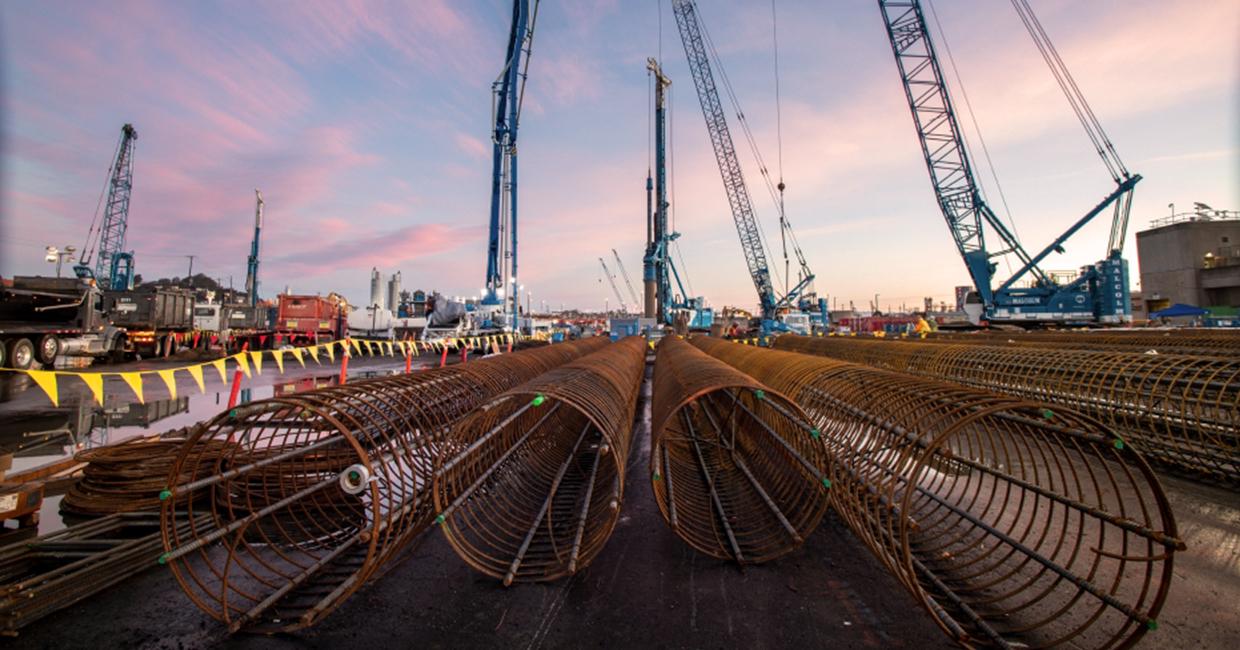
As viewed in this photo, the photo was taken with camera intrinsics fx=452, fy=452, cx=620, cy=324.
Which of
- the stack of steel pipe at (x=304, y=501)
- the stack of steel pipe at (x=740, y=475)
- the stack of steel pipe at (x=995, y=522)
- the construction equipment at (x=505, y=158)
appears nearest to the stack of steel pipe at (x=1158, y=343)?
the stack of steel pipe at (x=995, y=522)

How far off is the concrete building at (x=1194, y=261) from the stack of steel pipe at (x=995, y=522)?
70.5m

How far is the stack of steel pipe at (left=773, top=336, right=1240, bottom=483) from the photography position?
187 inches

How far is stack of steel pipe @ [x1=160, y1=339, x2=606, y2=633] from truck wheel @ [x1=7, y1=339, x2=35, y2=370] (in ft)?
54.0

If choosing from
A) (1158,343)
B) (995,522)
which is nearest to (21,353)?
(995,522)

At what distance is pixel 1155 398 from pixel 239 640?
8755mm

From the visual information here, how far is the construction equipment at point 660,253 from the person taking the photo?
33.7 metres

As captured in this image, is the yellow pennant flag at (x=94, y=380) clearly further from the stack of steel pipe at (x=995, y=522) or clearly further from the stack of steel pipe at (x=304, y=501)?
the stack of steel pipe at (x=995, y=522)

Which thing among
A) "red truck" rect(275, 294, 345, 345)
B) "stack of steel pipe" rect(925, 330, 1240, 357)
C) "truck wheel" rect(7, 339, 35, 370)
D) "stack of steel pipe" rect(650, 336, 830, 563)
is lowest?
"stack of steel pipe" rect(650, 336, 830, 563)

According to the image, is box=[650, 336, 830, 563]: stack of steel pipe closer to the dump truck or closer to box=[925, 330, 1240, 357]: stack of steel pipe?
box=[925, 330, 1240, 357]: stack of steel pipe

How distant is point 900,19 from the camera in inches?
1033

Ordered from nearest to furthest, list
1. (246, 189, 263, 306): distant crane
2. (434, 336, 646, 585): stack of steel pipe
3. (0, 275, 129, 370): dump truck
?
(434, 336, 646, 585): stack of steel pipe → (0, 275, 129, 370): dump truck → (246, 189, 263, 306): distant crane

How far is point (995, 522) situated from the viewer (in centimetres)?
343

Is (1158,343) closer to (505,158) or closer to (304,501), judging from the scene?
(304,501)

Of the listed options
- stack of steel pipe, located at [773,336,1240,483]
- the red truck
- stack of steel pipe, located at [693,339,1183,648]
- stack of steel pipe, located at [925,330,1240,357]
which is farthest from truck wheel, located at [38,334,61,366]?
stack of steel pipe, located at [925,330,1240,357]
